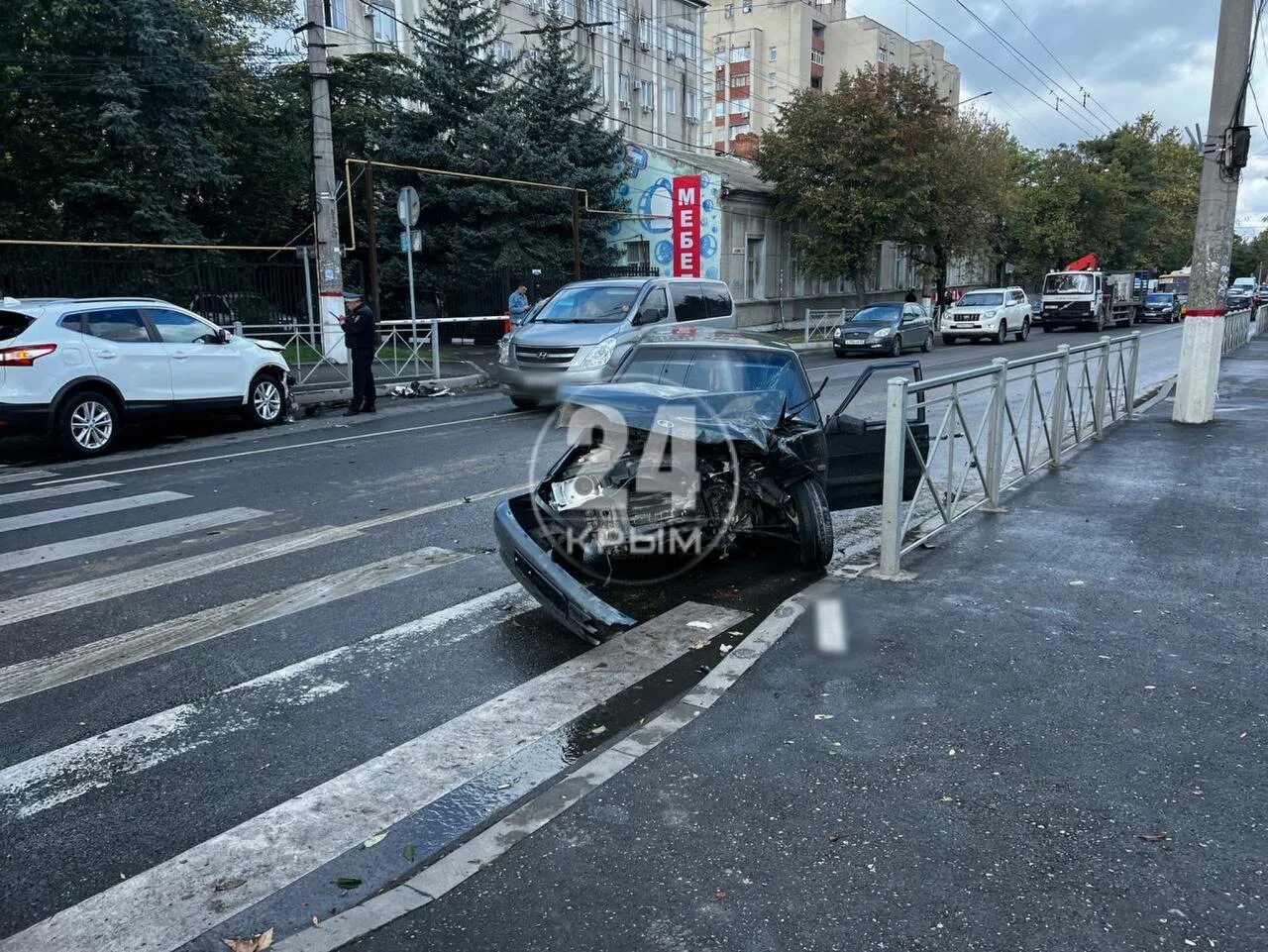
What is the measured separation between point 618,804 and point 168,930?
1536 mm

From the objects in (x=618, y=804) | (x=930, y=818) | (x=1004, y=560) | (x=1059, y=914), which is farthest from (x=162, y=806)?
(x=1004, y=560)

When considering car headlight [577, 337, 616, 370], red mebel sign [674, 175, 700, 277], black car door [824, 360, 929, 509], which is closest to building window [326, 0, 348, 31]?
red mebel sign [674, 175, 700, 277]

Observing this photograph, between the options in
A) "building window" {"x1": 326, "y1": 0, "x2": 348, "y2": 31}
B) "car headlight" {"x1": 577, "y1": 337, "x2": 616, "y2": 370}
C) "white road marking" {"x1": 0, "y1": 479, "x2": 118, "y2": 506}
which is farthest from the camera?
"building window" {"x1": 326, "y1": 0, "x2": 348, "y2": 31}

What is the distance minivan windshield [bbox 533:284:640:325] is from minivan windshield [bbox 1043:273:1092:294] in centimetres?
3198

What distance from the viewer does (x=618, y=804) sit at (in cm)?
357

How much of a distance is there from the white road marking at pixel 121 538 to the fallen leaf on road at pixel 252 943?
199 inches

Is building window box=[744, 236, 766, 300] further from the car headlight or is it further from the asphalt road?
the asphalt road

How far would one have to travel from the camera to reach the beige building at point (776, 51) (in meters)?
62.9

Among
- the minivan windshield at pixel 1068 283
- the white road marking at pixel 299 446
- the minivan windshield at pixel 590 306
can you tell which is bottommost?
the white road marking at pixel 299 446

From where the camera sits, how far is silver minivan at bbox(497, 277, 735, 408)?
46.3 feet

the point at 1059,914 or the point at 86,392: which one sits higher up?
the point at 86,392

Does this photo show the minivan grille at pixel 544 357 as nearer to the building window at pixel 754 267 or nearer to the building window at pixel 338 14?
the building window at pixel 754 267

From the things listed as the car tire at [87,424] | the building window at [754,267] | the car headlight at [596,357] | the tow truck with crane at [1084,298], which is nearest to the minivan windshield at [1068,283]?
the tow truck with crane at [1084,298]

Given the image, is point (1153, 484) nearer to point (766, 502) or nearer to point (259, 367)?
point (766, 502)
